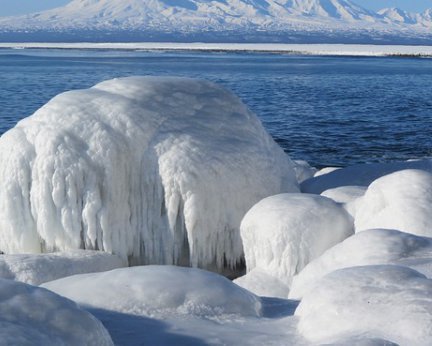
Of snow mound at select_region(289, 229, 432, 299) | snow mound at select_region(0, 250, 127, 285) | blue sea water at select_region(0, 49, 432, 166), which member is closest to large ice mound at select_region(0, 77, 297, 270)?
snow mound at select_region(0, 250, 127, 285)

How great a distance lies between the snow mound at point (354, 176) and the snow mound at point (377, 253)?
10.4 ft

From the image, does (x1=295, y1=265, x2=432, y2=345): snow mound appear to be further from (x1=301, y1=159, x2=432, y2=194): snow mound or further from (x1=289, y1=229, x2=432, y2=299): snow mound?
(x1=301, y1=159, x2=432, y2=194): snow mound

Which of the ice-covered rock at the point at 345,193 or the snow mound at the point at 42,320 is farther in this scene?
the ice-covered rock at the point at 345,193

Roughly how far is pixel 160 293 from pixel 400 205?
3264mm

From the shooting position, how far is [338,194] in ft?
26.3

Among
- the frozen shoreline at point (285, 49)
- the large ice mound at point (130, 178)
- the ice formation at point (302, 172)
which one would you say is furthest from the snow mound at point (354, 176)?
the frozen shoreline at point (285, 49)

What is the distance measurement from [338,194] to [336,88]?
29.7 meters

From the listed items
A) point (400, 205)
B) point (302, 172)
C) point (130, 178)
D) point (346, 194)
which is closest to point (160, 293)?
point (400, 205)

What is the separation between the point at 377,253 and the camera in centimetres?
515

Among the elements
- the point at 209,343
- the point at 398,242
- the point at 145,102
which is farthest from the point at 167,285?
the point at 145,102

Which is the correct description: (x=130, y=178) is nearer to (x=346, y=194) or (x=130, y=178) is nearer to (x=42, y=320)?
(x=346, y=194)

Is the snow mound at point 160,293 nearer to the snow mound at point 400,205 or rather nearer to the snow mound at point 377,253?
the snow mound at point 377,253

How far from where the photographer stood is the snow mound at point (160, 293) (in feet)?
12.9

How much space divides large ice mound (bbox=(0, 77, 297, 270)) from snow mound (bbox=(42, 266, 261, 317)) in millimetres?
2804
